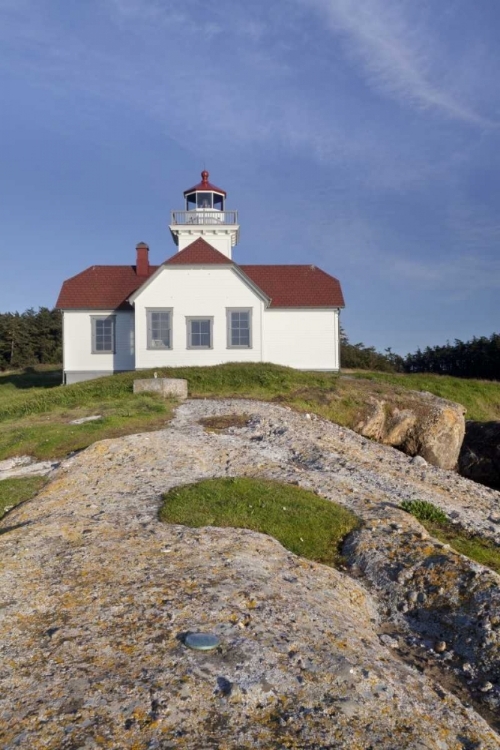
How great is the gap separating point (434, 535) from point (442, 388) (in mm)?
25237

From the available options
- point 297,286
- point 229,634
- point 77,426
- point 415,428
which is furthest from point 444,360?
point 229,634

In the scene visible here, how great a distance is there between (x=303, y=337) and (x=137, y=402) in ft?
46.5

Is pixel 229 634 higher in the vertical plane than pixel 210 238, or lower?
lower

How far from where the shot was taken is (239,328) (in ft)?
99.9

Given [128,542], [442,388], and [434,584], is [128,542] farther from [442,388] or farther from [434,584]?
[442,388]

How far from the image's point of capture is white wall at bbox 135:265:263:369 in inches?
1185

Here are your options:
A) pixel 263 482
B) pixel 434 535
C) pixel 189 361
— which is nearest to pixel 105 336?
pixel 189 361

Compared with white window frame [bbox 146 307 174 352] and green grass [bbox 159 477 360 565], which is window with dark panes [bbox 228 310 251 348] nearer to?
white window frame [bbox 146 307 174 352]

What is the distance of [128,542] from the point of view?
7762mm

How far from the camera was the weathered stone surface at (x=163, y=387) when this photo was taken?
22000 millimetres

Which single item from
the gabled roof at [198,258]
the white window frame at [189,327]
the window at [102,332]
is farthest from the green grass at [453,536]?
the window at [102,332]

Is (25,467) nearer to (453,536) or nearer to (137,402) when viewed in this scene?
(137,402)

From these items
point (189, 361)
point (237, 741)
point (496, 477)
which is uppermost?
point (189, 361)

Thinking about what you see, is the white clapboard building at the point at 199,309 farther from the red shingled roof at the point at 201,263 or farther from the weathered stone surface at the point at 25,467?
the weathered stone surface at the point at 25,467
